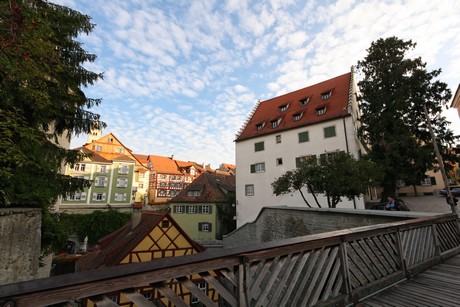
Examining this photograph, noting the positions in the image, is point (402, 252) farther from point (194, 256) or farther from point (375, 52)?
point (375, 52)

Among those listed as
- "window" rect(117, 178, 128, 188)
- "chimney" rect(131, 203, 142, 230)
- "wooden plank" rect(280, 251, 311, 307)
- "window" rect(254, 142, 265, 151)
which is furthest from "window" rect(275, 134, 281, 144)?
"window" rect(117, 178, 128, 188)

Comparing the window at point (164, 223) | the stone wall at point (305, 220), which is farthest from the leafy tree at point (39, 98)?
the stone wall at point (305, 220)

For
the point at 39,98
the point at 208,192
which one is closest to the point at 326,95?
the point at 208,192

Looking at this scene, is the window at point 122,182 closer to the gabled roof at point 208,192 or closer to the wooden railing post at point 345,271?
the gabled roof at point 208,192

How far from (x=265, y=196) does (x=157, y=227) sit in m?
15.2

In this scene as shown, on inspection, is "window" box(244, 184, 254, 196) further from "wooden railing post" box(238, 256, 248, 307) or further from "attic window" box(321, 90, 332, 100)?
"wooden railing post" box(238, 256, 248, 307)

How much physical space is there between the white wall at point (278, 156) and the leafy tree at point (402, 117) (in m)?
2.42

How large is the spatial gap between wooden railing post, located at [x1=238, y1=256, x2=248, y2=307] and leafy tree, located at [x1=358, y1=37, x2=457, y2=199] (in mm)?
21053

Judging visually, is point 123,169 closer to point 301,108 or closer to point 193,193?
point 193,193

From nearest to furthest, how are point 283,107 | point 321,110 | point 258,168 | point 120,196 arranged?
point 321,110 → point 258,168 → point 283,107 → point 120,196

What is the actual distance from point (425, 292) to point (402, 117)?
73.1ft

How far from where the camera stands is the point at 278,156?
86.6 feet

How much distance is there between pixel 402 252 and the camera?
4.28m

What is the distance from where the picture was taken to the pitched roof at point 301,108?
24703mm
